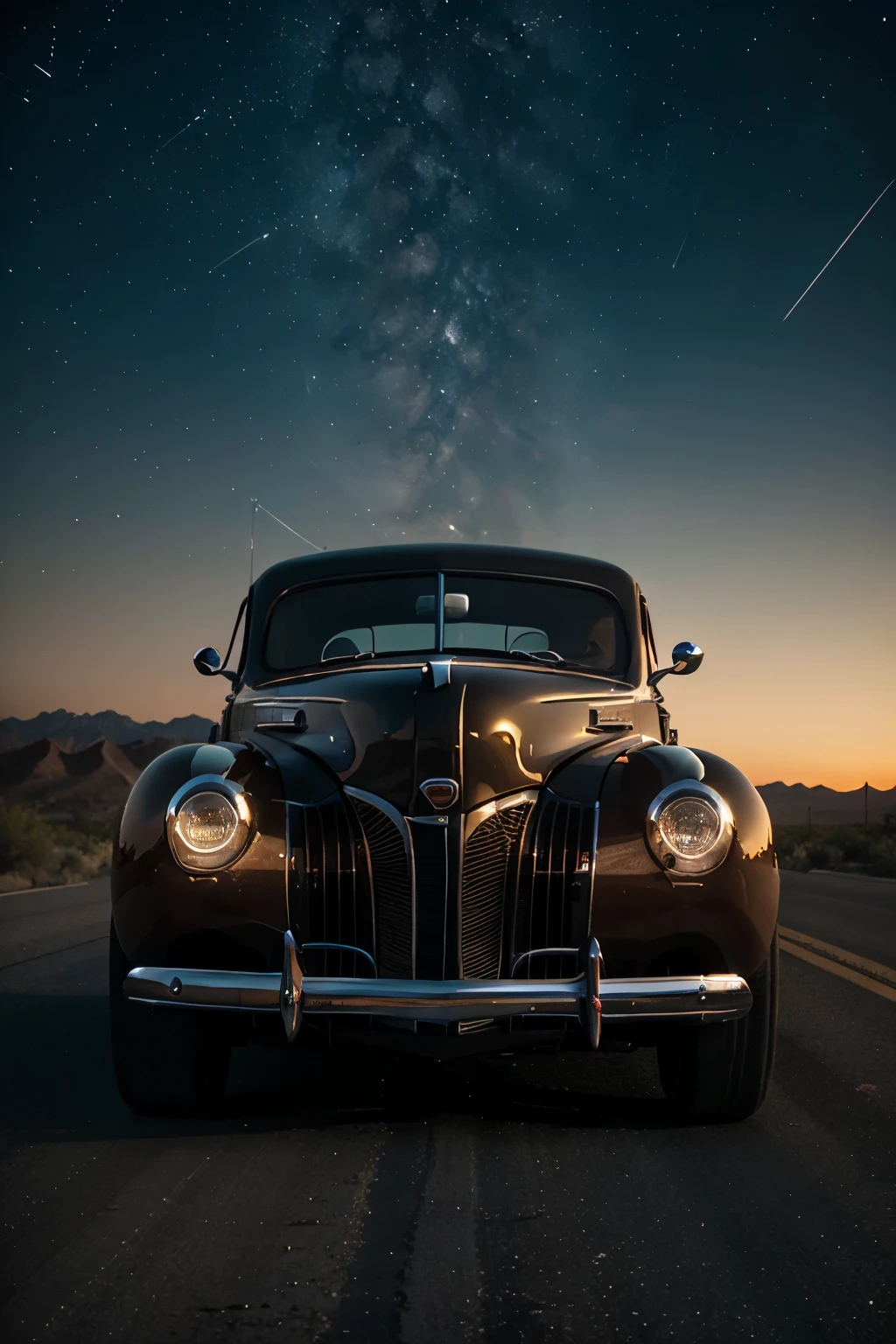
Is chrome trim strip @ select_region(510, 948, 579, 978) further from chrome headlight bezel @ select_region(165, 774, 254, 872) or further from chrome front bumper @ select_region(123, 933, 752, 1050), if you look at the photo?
chrome headlight bezel @ select_region(165, 774, 254, 872)

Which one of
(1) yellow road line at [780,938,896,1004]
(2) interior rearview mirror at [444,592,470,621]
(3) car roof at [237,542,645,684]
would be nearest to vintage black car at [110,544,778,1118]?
(2) interior rearview mirror at [444,592,470,621]

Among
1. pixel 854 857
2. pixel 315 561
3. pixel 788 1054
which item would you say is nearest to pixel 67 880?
pixel 315 561

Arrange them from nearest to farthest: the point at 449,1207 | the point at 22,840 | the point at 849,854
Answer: the point at 449,1207
the point at 22,840
the point at 849,854

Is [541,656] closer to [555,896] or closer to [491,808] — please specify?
[491,808]

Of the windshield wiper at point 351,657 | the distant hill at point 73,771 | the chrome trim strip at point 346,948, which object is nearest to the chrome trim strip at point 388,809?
the chrome trim strip at point 346,948

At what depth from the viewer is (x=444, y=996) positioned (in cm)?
329

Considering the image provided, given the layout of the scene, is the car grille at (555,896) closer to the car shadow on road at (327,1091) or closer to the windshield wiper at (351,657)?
the car shadow on road at (327,1091)

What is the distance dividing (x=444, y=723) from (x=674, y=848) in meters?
0.87

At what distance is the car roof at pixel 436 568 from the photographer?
5.32m

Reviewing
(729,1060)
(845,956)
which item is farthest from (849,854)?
(729,1060)

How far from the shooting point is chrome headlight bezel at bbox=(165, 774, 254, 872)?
3.58 m

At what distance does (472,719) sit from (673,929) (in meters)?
0.96

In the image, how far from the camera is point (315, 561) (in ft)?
18.2

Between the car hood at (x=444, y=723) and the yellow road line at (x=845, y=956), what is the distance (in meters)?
3.10
